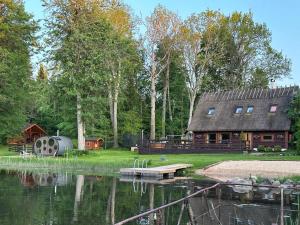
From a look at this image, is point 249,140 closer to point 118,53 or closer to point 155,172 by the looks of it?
point 118,53

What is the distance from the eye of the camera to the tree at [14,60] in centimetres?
4531

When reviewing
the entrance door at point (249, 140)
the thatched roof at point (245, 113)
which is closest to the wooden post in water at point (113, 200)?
the entrance door at point (249, 140)

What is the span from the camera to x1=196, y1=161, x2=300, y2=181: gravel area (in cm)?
2644

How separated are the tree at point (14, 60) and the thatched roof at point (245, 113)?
1806 centimetres

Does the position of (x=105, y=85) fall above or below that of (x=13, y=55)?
below

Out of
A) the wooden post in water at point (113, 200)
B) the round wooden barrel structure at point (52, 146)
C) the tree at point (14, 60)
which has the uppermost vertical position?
the tree at point (14, 60)

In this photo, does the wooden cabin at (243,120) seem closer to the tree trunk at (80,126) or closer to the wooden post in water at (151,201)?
the tree trunk at (80,126)

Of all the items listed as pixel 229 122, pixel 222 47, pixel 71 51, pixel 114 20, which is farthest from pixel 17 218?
pixel 222 47

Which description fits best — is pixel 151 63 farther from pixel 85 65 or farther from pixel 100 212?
pixel 100 212

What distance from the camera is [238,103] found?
151 ft

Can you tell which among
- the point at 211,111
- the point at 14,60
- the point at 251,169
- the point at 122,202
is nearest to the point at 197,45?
the point at 211,111

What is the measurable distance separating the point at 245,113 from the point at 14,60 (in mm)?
23564

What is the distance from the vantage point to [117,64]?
5012cm

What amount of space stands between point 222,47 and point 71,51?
69.7 ft
